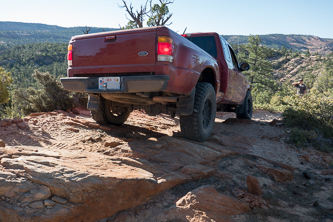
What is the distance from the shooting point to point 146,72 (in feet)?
10.9

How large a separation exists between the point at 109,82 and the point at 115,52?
433 mm

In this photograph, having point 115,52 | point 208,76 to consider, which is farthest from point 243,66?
point 115,52

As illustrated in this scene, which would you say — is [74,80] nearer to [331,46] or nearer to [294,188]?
[294,188]

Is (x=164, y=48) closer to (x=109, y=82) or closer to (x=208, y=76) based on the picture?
(x=109, y=82)

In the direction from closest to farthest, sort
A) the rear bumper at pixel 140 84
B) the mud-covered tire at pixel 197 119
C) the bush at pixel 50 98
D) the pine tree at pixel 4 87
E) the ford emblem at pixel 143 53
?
the rear bumper at pixel 140 84 → the ford emblem at pixel 143 53 → the mud-covered tire at pixel 197 119 → the bush at pixel 50 98 → the pine tree at pixel 4 87

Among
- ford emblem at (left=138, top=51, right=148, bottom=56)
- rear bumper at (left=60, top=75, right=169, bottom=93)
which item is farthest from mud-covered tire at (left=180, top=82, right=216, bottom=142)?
ford emblem at (left=138, top=51, right=148, bottom=56)

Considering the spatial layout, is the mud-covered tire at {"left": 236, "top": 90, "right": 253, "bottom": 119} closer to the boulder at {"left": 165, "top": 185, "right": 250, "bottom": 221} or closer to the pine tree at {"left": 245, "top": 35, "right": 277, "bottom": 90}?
the boulder at {"left": 165, "top": 185, "right": 250, "bottom": 221}

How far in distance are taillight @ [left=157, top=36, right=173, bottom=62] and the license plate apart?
2.13ft

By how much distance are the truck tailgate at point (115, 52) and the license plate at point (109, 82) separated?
151 millimetres

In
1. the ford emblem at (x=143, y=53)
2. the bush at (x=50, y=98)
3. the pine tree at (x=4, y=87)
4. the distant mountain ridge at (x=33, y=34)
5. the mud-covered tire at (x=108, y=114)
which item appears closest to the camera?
the ford emblem at (x=143, y=53)

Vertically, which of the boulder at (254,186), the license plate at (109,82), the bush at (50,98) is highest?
the license plate at (109,82)

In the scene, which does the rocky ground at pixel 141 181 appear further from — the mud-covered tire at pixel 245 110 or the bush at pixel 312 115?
the mud-covered tire at pixel 245 110

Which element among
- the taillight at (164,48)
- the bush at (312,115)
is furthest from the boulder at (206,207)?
the bush at (312,115)

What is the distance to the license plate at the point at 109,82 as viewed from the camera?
3341 mm
